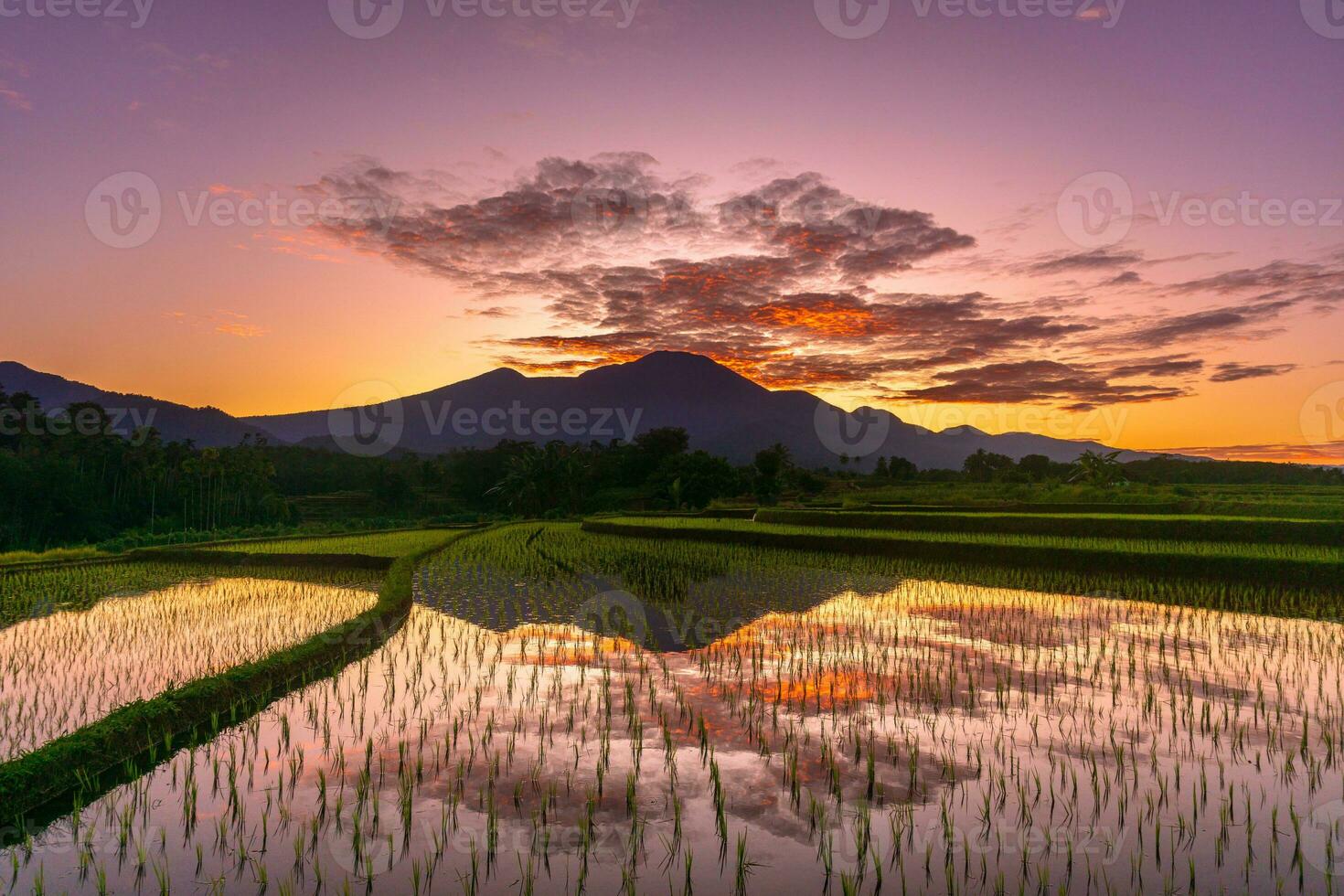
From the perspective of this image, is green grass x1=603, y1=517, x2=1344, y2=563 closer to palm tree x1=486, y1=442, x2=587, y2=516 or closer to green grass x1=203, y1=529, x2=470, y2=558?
green grass x1=203, y1=529, x2=470, y2=558

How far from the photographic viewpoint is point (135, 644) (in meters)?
11.3

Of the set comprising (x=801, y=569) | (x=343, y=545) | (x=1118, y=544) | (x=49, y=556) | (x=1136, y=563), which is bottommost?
(x=49, y=556)

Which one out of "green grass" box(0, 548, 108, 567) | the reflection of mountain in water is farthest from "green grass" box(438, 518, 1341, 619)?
"green grass" box(0, 548, 108, 567)

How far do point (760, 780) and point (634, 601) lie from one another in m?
9.43

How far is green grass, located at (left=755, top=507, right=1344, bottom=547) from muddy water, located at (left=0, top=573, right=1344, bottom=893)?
11.0m

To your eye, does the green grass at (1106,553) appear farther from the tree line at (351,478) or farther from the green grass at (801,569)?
the tree line at (351,478)

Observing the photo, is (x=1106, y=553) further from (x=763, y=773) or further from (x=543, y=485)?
(x=543, y=485)

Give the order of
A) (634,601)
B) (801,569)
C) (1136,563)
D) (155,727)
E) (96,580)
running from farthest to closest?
(801,569), (96,580), (1136,563), (634,601), (155,727)

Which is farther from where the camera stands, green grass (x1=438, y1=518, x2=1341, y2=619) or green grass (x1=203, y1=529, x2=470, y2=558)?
green grass (x1=203, y1=529, x2=470, y2=558)

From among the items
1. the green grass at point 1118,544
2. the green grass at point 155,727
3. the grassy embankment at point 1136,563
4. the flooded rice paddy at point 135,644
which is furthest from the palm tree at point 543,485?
the green grass at point 155,727

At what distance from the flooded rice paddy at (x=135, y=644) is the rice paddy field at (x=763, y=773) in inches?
73.5

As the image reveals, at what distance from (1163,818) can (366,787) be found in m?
6.24

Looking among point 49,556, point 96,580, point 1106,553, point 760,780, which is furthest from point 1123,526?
point 49,556

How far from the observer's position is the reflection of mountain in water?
12.3m
